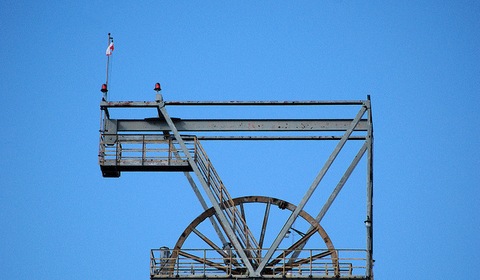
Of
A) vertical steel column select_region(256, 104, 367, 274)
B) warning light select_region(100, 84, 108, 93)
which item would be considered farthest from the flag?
vertical steel column select_region(256, 104, 367, 274)

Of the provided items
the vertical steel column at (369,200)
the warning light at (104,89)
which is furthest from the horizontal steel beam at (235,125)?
the warning light at (104,89)

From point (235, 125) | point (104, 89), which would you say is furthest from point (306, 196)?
point (104, 89)

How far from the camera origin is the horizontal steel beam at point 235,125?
82.4m

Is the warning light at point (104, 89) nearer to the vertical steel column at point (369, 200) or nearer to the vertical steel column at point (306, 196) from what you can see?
the vertical steel column at point (306, 196)

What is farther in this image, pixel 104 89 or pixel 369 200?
pixel 104 89

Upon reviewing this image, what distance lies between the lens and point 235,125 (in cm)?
8269

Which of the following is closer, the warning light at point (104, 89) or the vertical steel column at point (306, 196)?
the vertical steel column at point (306, 196)

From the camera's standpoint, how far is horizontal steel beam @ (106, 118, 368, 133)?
82375 mm

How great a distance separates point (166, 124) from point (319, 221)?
8.86m

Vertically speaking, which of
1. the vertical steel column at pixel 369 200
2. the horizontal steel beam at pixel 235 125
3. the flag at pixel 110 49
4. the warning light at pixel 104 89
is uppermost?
the flag at pixel 110 49

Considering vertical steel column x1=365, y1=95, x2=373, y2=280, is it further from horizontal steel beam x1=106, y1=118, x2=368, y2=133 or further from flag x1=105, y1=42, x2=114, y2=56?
flag x1=105, y1=42, x2=114, y2=56

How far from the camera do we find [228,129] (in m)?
82.7

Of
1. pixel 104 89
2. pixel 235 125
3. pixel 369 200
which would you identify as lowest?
pixel 369 200

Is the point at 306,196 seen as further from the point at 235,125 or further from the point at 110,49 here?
the point at 110,49
